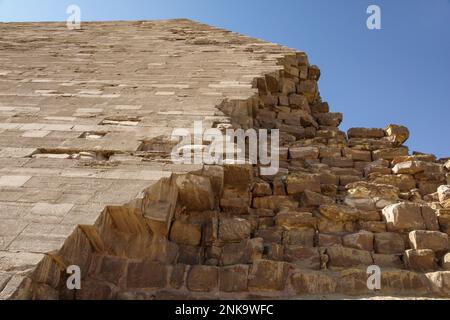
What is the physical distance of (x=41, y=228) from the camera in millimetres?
2500

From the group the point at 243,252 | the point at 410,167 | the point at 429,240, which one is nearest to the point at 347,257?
the point at 429,240

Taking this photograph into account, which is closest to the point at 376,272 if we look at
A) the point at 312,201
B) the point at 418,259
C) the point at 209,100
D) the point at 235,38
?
the point at 418,259

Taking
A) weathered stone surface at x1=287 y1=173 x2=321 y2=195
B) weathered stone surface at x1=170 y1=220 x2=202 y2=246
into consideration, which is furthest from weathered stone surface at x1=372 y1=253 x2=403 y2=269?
weathered stone surface at x1=170 y1=220 x2=202 y2=246

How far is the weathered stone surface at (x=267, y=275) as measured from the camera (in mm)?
2656

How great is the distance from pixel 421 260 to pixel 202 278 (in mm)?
1524

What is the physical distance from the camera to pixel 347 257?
297 centimetres

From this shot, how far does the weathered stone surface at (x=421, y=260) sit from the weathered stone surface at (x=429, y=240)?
0.10 meters

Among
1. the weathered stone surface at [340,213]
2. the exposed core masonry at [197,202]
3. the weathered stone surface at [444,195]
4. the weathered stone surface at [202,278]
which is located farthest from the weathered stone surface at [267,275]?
the weathered stone surface at [444,195]

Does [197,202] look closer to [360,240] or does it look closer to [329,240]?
[329,240]

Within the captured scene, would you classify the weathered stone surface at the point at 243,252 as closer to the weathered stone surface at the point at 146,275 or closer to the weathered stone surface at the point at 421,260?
the weathered stone surface at the point at 146,275

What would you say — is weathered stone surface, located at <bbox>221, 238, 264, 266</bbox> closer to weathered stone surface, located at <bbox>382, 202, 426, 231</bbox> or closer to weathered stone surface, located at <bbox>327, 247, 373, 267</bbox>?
weathered stone surface, located at <bbox>327, 247, 373, 267</bbox>

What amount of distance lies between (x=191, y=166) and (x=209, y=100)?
1677mm
